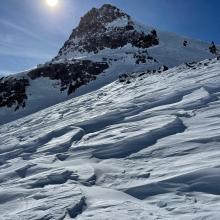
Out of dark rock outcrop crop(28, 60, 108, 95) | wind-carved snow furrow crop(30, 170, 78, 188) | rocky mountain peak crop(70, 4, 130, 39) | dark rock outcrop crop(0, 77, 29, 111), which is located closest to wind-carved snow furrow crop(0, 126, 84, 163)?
wind-carved snow furrow crop(30, 170, 78, 188)

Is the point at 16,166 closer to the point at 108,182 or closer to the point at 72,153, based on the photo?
the point at 72,153

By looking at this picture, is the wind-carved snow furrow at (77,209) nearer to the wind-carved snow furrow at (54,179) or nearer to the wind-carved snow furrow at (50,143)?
the wind-carved snow furrow at (54,179)

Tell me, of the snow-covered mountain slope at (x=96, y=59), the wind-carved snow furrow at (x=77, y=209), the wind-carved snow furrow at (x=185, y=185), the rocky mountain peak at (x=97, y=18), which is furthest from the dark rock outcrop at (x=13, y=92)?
the wind-carved snow furrow at (x=185, y=185)

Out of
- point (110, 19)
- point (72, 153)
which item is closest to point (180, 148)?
point (72, 153)

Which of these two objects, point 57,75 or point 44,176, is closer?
point 44,176

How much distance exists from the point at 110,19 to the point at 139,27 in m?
7.10

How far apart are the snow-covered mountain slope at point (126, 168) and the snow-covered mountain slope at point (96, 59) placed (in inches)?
1030

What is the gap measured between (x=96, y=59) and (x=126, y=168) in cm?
4232

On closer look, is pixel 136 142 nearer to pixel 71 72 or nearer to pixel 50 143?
pixel 50 143

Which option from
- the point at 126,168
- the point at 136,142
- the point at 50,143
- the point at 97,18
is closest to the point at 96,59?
the point at 97,18

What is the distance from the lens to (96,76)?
43656 millimetres

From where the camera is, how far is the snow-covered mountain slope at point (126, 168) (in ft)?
18.1

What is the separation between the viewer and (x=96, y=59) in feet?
161

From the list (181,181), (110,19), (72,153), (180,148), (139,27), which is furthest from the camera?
(110,19)
